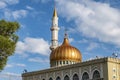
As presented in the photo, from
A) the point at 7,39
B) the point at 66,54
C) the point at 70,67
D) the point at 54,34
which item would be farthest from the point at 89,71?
the point at 7,39

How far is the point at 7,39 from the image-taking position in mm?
29188

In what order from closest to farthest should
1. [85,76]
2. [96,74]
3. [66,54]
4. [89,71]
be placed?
[96,74] < [89,71] < [85,76] < [66,54]

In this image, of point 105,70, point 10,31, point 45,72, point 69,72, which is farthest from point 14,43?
point 45,72

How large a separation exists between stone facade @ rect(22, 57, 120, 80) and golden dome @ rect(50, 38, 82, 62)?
5.13 meters

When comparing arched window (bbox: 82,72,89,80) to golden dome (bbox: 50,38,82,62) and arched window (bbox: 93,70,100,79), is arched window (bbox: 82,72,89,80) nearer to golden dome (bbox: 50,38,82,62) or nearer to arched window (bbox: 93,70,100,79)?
arched window (bbox: 93,70,100,79)

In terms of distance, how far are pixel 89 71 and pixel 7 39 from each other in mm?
33680

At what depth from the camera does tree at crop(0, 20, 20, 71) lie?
29.0 metres

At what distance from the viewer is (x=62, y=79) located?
66.1 metres

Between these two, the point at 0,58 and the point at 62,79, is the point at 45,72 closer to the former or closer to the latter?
the point at 62,79

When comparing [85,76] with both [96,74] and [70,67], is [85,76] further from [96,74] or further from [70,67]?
[70,67]

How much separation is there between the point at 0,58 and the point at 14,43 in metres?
1.90

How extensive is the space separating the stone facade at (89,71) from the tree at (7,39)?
1198 inches

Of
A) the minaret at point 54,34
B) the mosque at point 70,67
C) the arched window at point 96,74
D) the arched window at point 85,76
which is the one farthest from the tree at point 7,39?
the minaret at point 54,34

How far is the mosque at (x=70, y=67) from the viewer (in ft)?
191
